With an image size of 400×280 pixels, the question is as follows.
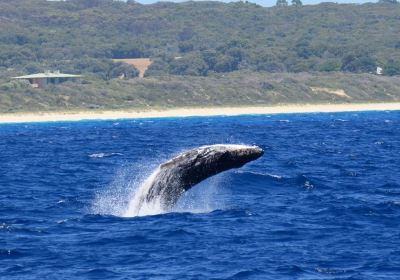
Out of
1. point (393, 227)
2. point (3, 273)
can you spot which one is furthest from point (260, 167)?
point (3, 273)

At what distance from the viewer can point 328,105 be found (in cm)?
16625

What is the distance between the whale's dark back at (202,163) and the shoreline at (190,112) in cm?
11752

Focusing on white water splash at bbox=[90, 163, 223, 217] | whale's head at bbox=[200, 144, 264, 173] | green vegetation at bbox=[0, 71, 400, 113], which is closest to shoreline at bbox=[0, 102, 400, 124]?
green vegetation at bbox=[0, 71, 400, 113]

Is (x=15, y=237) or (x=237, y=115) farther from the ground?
(x=15, y=237)

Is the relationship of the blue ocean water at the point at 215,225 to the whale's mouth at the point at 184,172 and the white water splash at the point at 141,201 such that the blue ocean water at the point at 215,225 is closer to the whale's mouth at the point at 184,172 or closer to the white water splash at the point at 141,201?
the white water splash at the point at 141,201

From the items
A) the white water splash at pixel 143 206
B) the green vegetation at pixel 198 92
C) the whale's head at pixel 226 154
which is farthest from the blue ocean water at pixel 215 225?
the green vegetation at pixel 198 92

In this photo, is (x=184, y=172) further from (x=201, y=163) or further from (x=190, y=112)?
(x=190, y=112)

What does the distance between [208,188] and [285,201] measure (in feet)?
17.9

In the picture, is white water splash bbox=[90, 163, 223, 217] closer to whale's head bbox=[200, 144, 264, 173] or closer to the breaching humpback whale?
the breaching humpback whale

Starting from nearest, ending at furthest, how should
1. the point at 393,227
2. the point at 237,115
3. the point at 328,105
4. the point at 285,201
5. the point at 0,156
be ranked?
the point at 393,227, the point at 285,201, the point at 0,156, the point at 237,115, the point at 328,105

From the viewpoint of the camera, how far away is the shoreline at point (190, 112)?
145750mm

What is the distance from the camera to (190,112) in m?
156

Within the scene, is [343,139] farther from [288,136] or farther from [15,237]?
[15,237]

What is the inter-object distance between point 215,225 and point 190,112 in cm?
12848
